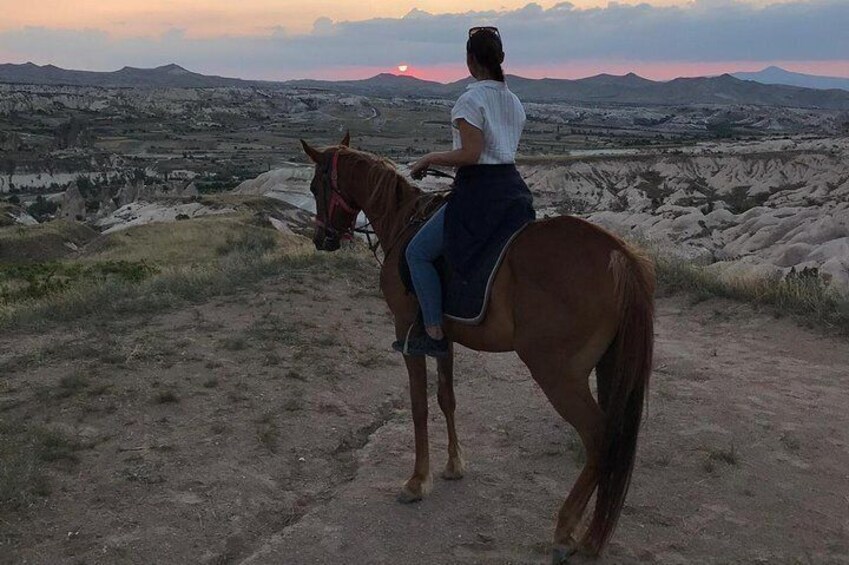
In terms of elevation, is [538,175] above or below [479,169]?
below

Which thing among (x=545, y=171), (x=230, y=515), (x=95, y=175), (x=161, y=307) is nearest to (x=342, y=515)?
(x=230, y=515)

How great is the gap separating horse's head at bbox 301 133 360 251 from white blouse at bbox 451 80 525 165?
132 cm

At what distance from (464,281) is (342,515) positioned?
74.2 inches

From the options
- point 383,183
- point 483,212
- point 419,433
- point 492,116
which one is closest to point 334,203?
point 383,183

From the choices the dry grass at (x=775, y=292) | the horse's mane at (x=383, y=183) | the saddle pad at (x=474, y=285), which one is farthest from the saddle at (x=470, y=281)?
the dry grass at (x=775, y=292)

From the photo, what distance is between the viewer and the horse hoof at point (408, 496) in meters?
5.38

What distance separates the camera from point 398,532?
4988 mm

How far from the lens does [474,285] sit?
477cm

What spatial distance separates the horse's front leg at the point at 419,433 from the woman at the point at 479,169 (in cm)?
56

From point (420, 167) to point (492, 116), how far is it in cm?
65

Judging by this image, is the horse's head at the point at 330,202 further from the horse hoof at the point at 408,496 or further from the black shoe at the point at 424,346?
the horse hoof at the point at 408,496

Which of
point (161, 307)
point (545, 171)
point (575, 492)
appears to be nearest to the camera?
point (575, 492)

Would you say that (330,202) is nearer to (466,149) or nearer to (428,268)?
(428,268)

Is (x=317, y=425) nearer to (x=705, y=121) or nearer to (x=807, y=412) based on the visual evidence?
(x=807, y=412)
